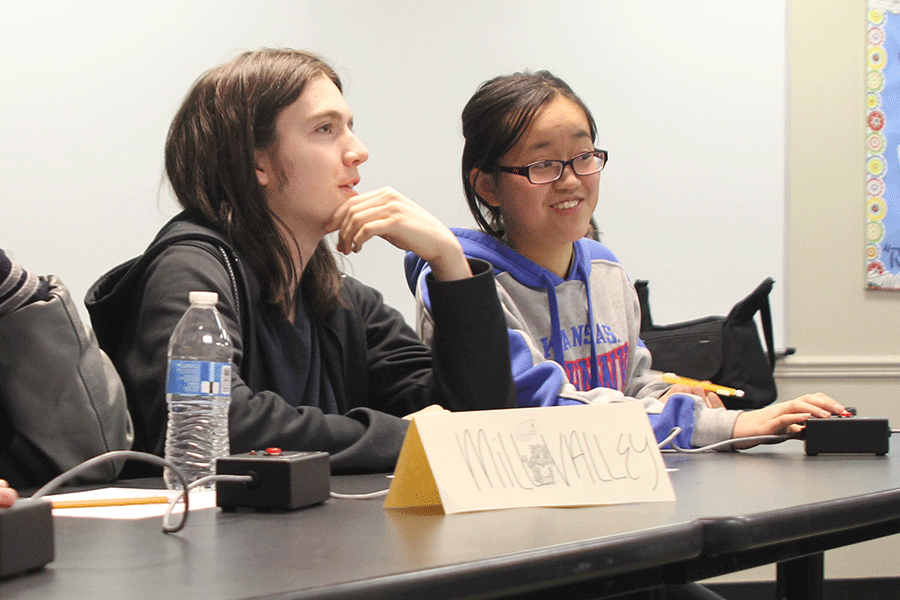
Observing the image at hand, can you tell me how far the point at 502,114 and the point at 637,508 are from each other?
105 cm

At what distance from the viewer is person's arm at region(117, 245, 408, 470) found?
3.45 feet

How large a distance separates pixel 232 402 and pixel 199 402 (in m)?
0.05

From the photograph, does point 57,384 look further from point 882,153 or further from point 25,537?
point 882,153

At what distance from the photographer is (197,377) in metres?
0.96

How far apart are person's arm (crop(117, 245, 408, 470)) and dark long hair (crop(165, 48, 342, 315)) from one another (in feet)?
0.41

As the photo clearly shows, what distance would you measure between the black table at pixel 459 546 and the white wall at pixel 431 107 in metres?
1.61

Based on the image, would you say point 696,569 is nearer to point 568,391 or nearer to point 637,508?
point 637,508

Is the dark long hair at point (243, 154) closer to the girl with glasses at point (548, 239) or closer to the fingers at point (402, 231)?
the fingers at point (402, 231)

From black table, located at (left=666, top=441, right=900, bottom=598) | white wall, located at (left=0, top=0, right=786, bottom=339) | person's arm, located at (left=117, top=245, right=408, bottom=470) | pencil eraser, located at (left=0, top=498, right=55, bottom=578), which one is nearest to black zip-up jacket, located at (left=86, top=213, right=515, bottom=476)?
person's arm, located at (left=117, top=245, right=408, bottom=470)

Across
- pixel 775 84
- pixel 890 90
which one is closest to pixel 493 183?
pixel 775 84

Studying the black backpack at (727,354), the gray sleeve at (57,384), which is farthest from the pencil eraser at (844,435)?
the black backpack at (727,354)

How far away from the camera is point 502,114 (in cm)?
167

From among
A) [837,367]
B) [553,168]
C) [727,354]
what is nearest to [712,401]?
[553,168]

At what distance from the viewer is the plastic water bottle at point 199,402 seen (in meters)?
1.04
